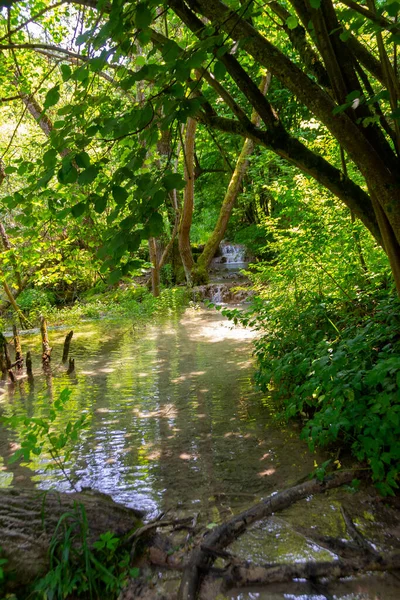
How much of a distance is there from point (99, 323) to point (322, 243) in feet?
30.7

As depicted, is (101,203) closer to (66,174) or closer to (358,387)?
(66,174)

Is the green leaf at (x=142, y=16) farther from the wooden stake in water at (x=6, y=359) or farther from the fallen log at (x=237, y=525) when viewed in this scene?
the wooden stake in water at (x=6, y=359)

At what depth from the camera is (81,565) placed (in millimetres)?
2611

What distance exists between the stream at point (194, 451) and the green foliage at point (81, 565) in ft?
2.02

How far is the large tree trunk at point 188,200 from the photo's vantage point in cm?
1055

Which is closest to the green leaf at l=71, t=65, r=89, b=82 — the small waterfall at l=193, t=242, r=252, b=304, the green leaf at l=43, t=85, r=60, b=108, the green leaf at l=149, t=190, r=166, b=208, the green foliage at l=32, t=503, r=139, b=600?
the green leaf at l=43, t=85, r=60, b=108

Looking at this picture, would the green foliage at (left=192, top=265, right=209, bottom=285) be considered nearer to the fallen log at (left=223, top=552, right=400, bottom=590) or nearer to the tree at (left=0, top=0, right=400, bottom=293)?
the tree at (left=0, top=0, right=400, bottom=293)

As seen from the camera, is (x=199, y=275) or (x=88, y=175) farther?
(x=199, y=275)

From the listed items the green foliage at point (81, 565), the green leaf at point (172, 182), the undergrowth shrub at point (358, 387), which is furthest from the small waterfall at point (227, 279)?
the green leaf at point (172, 182)

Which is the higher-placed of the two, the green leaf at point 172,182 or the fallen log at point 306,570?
the green leaf at point 172,182

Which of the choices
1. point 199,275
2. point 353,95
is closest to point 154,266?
point 199,275

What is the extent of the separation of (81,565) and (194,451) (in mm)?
1867

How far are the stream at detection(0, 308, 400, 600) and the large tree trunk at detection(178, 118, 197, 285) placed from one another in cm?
434

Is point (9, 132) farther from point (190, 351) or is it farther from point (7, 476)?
point (7, 476)
